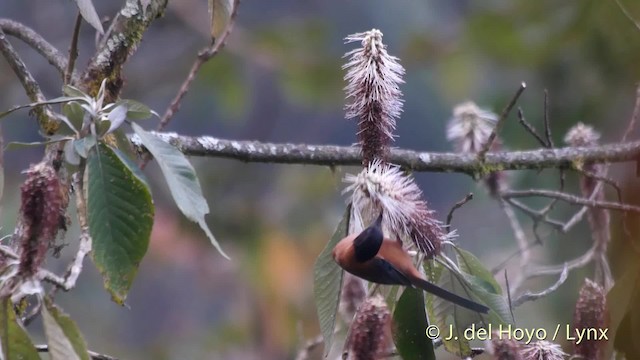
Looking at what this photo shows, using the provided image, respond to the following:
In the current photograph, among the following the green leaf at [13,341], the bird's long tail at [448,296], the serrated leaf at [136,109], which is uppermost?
the serrated leaf at [136,109]

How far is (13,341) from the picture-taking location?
111 centimetres

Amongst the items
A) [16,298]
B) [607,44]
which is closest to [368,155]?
[16,298]

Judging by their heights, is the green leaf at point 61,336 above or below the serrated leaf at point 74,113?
below

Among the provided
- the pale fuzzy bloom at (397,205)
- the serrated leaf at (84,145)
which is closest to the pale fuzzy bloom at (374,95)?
the pale fuzzy bloom at (397,205)

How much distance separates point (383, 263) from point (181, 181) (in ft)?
1.00

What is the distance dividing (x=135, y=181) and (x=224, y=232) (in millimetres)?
3488

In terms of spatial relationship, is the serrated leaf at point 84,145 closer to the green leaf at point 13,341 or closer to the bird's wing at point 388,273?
the green leaf at point 13,341

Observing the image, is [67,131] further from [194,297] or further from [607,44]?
[194,297]

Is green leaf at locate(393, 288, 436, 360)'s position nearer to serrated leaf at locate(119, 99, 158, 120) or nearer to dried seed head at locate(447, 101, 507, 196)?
serrated leaf at locate(119, 99, 158, 120)

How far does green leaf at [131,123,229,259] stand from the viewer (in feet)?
3.83

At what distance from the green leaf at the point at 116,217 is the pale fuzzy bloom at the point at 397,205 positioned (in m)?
0.30

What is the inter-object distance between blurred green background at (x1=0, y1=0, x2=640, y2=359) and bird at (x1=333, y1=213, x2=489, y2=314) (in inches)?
69.7

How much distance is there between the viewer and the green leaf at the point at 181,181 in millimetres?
1169

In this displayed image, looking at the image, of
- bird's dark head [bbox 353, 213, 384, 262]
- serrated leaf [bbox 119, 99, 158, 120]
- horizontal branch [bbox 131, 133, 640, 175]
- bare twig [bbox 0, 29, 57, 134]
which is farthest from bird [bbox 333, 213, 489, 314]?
bare twig [bbox 0, 29, 57, 134]
